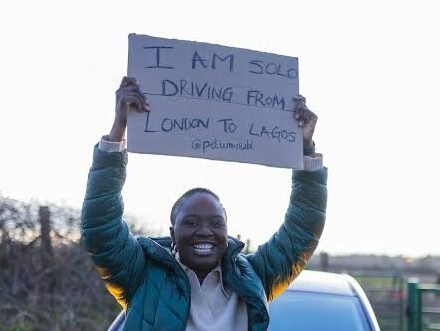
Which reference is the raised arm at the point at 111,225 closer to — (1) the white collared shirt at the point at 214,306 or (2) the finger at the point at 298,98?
(1) the white collared shirt at the point at 214,306

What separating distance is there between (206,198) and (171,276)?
31 centimetres

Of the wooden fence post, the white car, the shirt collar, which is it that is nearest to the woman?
the shirt collar

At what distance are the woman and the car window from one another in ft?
6.99

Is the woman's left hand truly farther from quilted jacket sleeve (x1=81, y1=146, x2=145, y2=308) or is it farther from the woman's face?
quilted jacket sleeve (x1=81, y1=146, x2=145, y2=308)

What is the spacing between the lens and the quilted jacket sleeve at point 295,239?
3.92 m

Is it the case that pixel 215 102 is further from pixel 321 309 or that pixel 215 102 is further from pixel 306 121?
pixel 321 309

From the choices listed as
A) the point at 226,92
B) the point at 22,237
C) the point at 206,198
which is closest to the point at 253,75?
the point at 226,92

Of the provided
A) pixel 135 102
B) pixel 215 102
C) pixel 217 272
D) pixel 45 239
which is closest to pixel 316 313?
pixel 215 102

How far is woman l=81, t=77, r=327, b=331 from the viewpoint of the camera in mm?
3590

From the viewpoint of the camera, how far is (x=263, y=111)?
4160mm

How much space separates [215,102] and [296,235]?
64 centimetres

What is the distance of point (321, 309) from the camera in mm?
6148

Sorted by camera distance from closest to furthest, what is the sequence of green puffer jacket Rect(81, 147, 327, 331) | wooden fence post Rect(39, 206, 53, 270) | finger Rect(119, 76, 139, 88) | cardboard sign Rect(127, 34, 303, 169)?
green puffer jacket Rect(81, 147, 327, 331) → finger Rect(119, 76, 139, 88) → cardboard sign Rect(127, 34, 303, 169) → wooden fence post Rect(39, 206, 53, 270)

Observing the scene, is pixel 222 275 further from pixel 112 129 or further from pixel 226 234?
pixel 112 129
